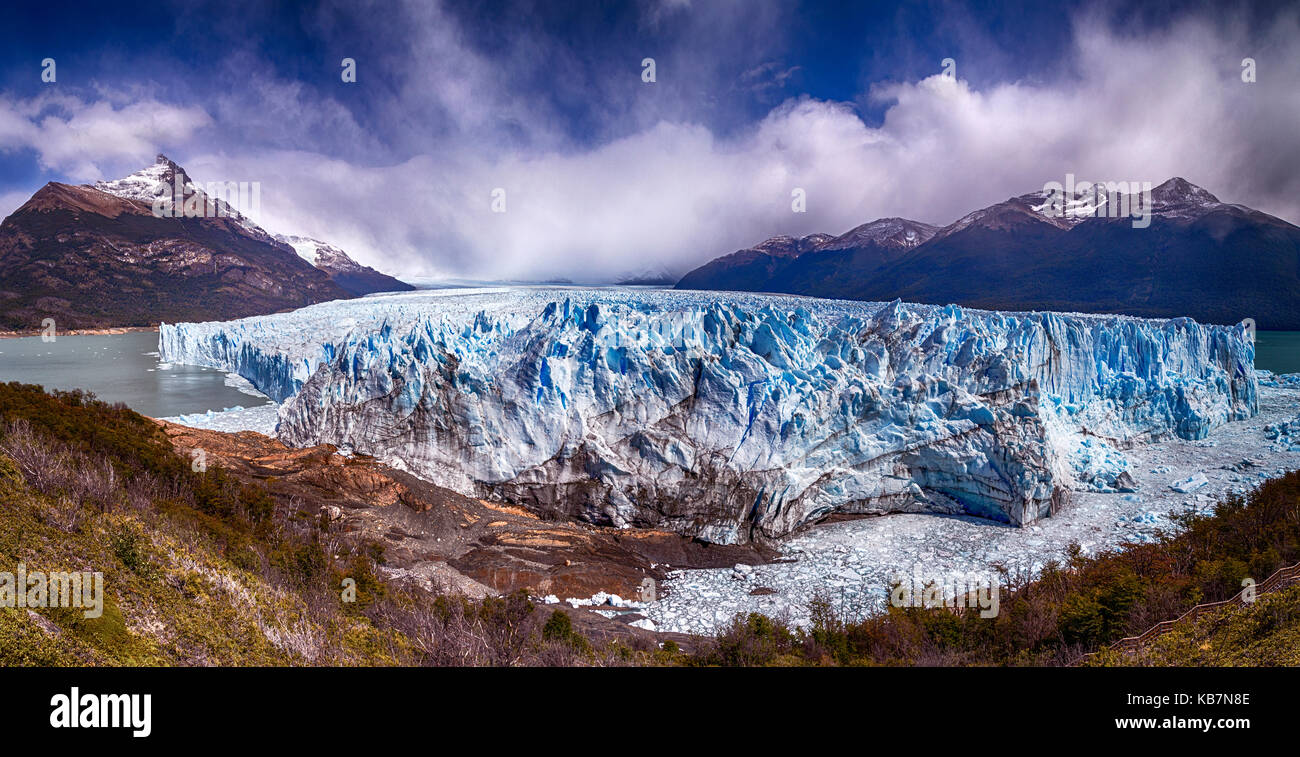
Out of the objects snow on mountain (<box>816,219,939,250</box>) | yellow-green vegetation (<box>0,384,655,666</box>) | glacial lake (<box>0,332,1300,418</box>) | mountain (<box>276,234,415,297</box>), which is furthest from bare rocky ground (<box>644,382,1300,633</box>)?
mountain (<box>276,234,415,297</box>)

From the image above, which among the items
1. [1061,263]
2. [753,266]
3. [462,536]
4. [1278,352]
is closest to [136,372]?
[462,536]

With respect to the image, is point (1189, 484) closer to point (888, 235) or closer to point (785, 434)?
point (785, 434)

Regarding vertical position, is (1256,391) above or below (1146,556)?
above

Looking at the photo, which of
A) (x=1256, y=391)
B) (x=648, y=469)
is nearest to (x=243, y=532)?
(x=648, y=469)

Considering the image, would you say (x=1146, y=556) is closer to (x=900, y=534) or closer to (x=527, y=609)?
(x=900, y=534)

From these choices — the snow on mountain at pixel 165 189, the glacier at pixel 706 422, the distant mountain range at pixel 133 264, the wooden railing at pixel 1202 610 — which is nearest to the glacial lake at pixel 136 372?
the glacier at pixel 706 422

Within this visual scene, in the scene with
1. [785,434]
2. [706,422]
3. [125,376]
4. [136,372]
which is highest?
[136,372]
